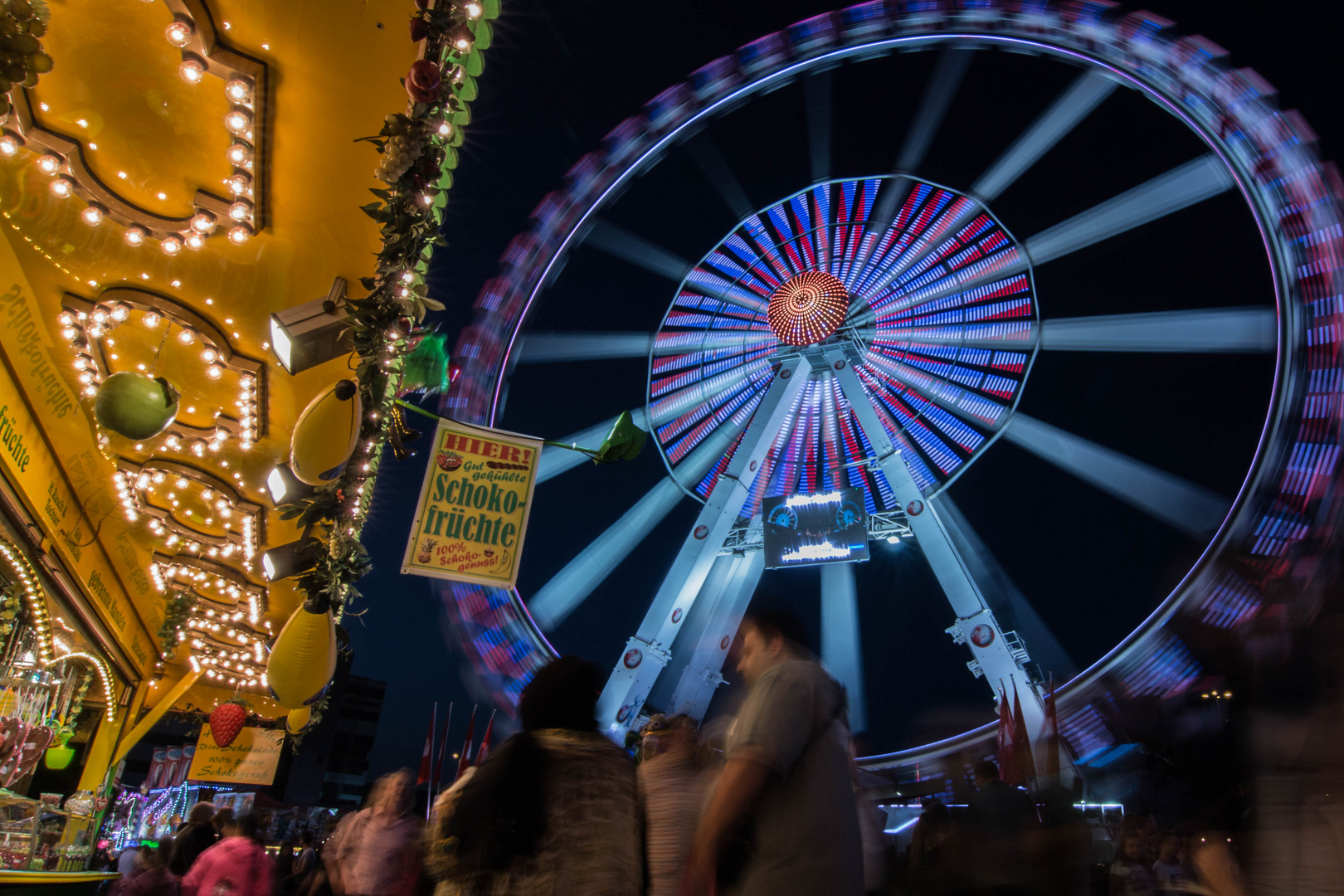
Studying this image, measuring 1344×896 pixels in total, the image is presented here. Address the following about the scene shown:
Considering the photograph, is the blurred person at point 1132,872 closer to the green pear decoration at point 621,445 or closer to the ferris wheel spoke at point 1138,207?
the green pear decoration at point 621,445

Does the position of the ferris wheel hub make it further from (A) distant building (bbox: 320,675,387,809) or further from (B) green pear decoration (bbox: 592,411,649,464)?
(A) distant building (bbox: 320,675,387,809)

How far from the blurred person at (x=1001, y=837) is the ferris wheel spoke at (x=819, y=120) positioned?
12.8 m

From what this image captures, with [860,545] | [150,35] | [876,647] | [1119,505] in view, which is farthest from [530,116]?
[1119,505]

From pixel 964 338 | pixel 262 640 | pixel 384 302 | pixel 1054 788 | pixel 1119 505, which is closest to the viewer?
pixel 1054 788

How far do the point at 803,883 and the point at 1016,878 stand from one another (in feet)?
4.31

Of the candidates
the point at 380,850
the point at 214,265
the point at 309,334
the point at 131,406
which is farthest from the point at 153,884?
the point at 214,265

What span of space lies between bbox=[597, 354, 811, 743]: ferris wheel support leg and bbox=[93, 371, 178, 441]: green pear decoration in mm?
10718

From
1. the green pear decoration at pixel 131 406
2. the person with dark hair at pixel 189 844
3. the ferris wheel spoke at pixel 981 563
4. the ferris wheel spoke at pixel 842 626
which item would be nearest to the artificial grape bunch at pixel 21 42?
the green pear decoration at pixel 131 406

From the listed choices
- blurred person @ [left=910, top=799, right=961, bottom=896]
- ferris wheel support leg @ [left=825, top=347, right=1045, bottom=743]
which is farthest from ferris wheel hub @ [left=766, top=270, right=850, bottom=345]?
blurred person @ [left=910, top=799, right=961, bottom=896]

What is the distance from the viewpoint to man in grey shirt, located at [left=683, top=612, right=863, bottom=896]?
1.45 metres

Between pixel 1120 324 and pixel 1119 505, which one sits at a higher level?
pixel 1119 505

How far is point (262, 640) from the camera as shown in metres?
11.1

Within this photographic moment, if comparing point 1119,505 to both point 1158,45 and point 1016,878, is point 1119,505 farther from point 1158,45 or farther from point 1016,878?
point 1016,878

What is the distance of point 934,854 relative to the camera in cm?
332
